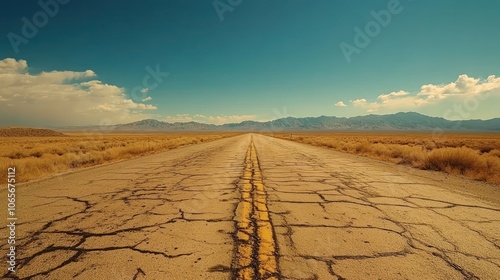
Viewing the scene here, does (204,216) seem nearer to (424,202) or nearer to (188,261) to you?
(188,261)

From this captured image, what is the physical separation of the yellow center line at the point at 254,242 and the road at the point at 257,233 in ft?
0.04

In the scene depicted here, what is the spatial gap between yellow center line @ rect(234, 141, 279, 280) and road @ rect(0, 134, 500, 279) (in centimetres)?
1

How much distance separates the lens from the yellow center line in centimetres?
245

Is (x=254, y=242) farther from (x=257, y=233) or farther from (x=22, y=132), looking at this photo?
(x=22, y=132)

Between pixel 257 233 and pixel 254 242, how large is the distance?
0.27 m

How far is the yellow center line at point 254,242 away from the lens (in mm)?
2454

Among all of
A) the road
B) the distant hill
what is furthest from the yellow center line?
the distant hill

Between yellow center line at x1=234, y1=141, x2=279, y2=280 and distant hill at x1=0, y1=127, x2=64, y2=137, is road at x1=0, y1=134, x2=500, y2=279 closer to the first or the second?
yellow center line at x1=234, y1=141, x2=279, y2=280

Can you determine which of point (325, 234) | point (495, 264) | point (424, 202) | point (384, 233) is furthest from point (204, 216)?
point (424, 202)

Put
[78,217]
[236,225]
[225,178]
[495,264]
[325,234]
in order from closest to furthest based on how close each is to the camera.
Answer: [495,264] < [325,234] < [236,225] < [78,217] < [225,178]

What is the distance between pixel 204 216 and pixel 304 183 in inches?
139

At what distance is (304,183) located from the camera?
23.1ft

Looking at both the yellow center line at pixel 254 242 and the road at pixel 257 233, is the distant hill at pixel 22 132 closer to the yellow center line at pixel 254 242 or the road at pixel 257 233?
the road at pixel 257 233

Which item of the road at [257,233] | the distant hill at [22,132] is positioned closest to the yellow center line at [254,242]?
A: the road at [257,233]
